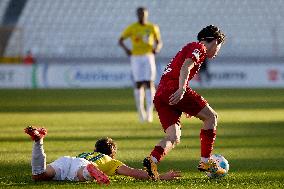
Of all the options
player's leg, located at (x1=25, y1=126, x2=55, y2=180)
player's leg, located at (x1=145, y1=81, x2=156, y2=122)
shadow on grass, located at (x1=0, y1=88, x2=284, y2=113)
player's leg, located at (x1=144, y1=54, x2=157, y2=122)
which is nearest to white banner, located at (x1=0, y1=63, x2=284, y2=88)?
shadow on grass, located at (x1=0, y1=88, x2=284, y2=113)

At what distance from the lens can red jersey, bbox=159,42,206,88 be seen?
8430 millimetres

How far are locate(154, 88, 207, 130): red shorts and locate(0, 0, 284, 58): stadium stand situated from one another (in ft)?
94.5

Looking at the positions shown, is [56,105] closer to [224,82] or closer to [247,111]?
[247,111]

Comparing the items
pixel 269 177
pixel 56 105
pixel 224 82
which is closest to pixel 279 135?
pixel 269 177

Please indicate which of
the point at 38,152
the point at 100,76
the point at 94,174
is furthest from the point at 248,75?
the point at 94,174

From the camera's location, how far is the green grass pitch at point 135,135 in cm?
862

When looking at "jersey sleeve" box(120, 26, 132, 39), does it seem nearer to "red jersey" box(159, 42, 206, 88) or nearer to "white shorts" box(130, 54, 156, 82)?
"white shorts" box(130, 54, 156, 82)

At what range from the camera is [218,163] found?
28.3 feet

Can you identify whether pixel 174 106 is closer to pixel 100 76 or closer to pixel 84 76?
pixel 100 76

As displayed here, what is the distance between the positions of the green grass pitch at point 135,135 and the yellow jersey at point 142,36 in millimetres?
1495

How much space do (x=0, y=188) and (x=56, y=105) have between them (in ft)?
52.4

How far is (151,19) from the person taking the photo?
39094mm

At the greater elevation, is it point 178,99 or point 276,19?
point 276,19

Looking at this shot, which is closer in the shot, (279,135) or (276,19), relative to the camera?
(279,135)
